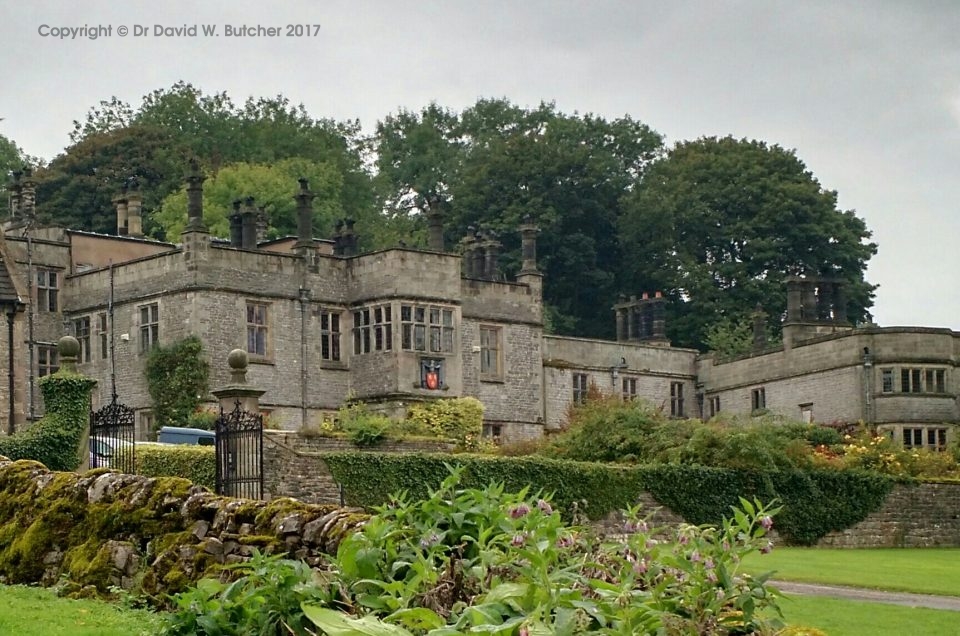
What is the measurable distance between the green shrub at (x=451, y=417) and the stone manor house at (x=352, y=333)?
0.50 metres

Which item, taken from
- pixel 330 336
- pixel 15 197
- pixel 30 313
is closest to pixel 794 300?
pixel 330 336

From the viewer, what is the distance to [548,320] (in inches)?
3017

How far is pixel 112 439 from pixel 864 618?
44.3ft

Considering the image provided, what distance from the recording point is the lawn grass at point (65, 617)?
42.2 feet

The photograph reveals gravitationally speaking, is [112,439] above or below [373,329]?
below

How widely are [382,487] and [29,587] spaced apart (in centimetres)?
1730

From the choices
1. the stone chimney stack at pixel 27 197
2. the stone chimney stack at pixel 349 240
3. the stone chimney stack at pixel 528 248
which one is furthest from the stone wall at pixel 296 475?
the stone chimney stack at pixel 27 197

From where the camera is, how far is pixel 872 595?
24469mm

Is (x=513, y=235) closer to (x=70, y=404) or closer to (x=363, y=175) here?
(x=363, y=175)

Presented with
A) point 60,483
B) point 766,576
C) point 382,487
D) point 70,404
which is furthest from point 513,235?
point 766,576

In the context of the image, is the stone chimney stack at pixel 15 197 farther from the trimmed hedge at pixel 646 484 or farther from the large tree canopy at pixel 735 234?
the large tree canopy at pixel 735 234

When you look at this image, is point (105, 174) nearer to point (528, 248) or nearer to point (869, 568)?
point (528, 248)

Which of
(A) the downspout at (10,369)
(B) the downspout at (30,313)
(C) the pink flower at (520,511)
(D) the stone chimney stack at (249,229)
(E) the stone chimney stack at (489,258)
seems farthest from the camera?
(E) the stone chimney stack at (489,258)

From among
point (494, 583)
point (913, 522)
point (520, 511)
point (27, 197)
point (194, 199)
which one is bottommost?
point (913, 522)
